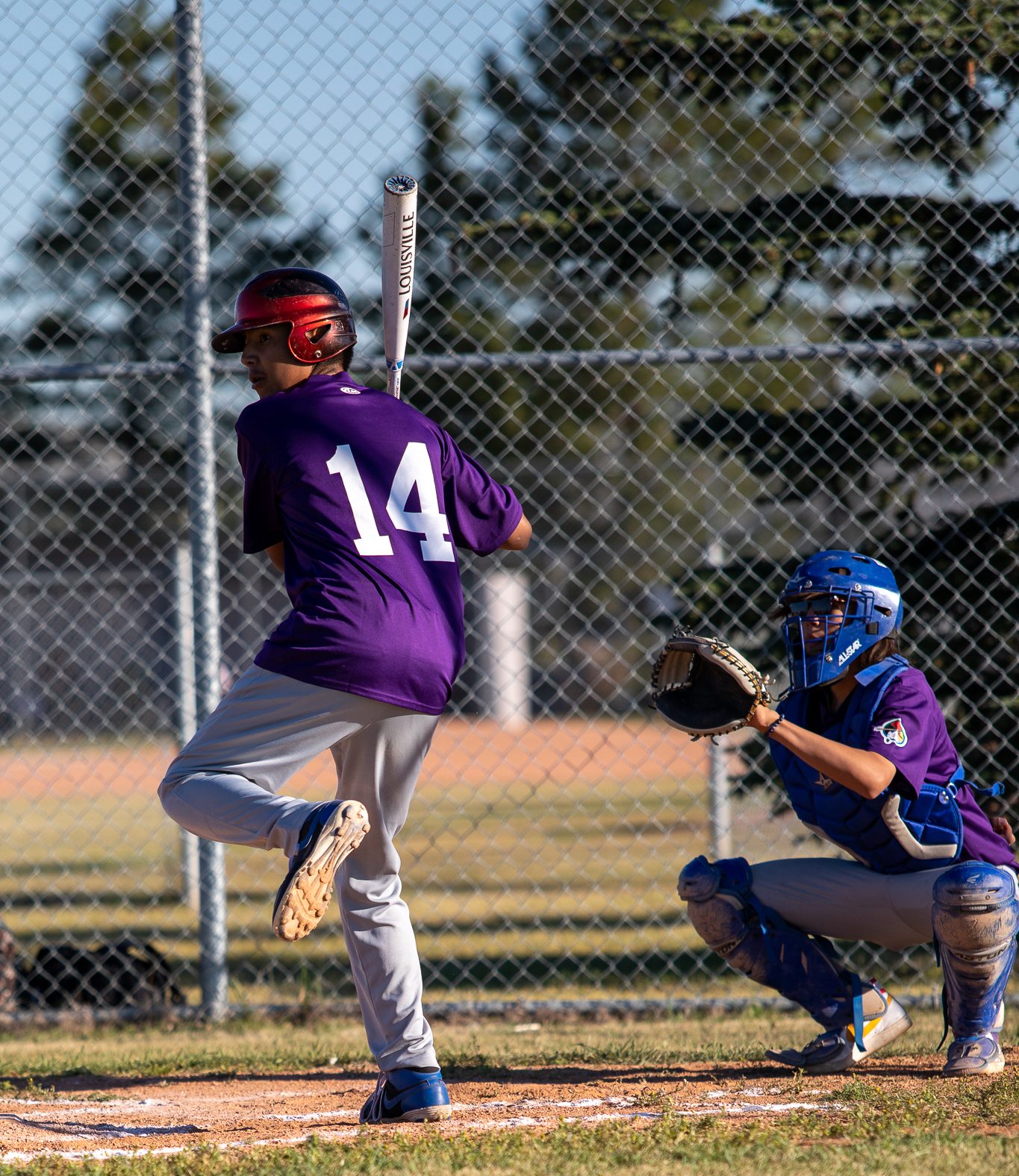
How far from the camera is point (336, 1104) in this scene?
3.60 m

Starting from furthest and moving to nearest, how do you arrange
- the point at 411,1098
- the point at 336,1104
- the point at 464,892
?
the point at 464,892
the point at 336,1104
the point at 411,1098

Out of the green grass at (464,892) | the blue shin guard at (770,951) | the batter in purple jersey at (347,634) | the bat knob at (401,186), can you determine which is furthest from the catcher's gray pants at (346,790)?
the green grass at (464,892)

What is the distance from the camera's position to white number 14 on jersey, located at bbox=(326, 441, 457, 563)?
306 centimetres

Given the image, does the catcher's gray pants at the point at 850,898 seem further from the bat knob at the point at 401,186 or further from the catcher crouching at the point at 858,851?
the bat knob at the point at 401,186

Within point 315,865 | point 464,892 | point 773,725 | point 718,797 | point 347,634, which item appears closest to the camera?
point 315,865

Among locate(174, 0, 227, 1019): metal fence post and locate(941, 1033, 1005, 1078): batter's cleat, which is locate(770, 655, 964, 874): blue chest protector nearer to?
locate(941, 1033, 1005, 1078): batter's cleat

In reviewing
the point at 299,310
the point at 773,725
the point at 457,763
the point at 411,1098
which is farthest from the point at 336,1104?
the point at 457,763

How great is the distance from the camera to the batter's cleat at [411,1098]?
10.3 ft

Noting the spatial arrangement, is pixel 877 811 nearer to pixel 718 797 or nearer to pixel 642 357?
pixel 642 357

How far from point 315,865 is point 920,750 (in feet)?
5.78

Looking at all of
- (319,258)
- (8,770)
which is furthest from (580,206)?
(8,770)

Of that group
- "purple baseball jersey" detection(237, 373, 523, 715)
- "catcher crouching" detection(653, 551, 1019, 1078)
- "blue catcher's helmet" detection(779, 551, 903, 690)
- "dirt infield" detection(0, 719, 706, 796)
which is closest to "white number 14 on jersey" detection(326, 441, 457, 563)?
"purple baseball jersey" detection(237, 373, 523, 715)

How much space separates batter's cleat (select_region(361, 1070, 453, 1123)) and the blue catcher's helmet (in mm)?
1497

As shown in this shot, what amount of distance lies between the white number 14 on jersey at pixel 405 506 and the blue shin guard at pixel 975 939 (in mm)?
1616
